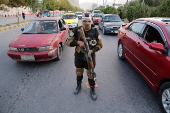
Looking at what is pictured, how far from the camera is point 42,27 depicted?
560cm

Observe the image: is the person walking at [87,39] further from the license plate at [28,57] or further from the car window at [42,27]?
Result: the car window at [42,27]

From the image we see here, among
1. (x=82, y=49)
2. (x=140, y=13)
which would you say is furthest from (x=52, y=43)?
(x=140, y=13)

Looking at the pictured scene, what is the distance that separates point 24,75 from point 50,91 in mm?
1280

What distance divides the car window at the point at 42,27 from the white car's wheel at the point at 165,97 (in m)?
4.24

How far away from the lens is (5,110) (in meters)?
2.59

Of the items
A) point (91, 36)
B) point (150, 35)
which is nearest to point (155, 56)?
point (150, 35)

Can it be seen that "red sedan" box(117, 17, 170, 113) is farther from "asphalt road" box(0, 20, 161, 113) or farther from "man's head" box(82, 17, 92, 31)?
"man's head" box(82, 17, 92, 31)

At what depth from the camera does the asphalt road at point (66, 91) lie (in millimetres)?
2641

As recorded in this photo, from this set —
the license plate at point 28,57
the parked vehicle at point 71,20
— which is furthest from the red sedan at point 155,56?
the parked vehicle at point 71,20

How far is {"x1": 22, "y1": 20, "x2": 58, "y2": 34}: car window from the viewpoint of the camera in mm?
5414

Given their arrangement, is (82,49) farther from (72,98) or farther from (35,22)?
(35,22)

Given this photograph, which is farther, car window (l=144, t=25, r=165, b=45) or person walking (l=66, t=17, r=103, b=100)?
car window (l=144, t=25, r=165, b=45)

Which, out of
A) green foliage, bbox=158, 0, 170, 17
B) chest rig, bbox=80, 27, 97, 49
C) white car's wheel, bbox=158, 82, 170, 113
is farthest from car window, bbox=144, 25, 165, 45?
green foliage, bbox=158, 0, 170, 17

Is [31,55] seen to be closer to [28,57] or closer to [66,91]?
[28,57]
